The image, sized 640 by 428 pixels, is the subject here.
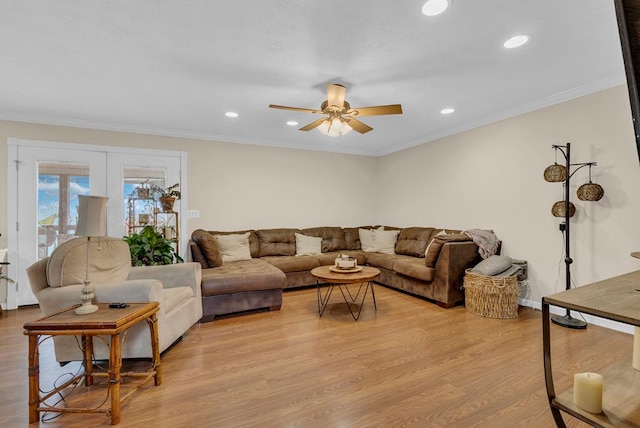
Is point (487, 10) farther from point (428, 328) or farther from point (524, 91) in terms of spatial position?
point (428, 328)

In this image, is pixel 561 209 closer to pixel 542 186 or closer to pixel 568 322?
pixel 542 186

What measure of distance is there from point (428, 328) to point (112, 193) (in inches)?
174

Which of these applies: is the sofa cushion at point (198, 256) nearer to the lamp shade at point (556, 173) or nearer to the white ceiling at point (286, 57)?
the white ceiling at point (286, 57)

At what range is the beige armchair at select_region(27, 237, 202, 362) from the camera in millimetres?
2156

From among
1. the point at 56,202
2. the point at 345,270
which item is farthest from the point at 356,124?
the point at 56,202

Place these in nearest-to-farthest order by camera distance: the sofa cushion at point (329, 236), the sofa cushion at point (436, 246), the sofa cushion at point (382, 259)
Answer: the sofa cushion at point (436, 246) < the sofa cushion at point (382, 259) < the sofa cushion at point (329, 236)

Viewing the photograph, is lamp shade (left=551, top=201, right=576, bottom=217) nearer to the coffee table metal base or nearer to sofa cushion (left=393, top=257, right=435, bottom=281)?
sofa cushion (left=393, top=257, right=435, bottom=281)

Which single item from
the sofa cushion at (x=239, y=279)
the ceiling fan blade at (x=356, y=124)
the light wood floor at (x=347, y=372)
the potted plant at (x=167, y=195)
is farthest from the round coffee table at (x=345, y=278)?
the potted plant at (x=167, y=195)

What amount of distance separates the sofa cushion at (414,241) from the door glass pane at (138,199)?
12.8ft

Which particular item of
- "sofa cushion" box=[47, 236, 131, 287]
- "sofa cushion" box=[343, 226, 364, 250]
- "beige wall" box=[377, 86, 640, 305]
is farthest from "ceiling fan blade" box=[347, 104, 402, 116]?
"sofa cushion" box=[343, 226, 364, 250]

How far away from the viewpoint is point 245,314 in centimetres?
353

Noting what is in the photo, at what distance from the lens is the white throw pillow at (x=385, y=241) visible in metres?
5.24

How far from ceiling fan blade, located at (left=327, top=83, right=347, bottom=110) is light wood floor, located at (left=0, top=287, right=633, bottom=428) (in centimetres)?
Result: 222

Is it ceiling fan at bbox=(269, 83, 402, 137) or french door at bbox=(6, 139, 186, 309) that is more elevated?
ceiling fan at bbox=(269, 83, 402, 137)
